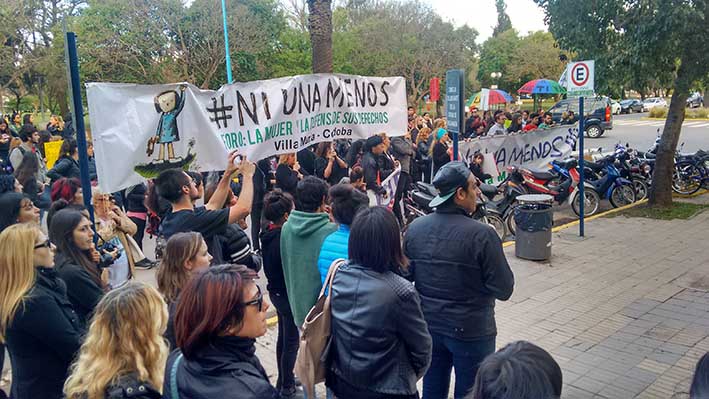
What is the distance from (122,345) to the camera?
91.9 inches

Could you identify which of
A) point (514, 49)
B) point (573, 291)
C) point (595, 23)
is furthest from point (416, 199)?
point (514, 49)

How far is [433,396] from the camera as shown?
12.4ft

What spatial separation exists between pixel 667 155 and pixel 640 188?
122 cm

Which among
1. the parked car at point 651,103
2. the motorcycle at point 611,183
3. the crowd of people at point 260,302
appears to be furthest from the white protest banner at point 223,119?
the parked car at point 651,103

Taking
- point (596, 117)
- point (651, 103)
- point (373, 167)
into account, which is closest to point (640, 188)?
point (373, 167)

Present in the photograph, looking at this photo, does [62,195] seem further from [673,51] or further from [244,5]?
[244,5]

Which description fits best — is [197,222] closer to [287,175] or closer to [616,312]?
[287,175]

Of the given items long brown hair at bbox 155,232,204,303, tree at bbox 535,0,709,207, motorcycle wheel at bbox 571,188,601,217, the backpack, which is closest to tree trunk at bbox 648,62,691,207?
Result: tree at bbox 535,0,709,207

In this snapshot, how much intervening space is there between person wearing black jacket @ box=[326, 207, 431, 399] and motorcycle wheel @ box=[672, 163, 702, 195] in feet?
39.0

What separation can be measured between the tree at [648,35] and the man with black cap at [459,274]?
7.42 m

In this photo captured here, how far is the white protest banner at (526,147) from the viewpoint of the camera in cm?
1071

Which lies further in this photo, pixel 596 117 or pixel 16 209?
pixel 596 117

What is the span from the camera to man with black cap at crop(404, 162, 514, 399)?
134 inches

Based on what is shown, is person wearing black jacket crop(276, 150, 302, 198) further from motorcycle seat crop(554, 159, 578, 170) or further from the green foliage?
the green foliage
